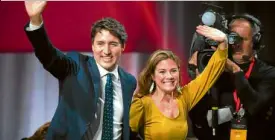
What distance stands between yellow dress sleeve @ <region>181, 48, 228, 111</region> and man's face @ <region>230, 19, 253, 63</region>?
29 cm

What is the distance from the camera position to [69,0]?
8.29 feet

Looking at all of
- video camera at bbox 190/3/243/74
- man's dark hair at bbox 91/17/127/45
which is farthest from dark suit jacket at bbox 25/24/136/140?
video camera at bbox 190/3/243/74

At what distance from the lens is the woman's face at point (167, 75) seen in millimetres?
1934

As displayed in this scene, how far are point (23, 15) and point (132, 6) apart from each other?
0.67 metres

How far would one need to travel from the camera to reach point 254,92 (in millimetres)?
2176

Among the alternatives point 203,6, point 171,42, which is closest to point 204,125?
point 171,42

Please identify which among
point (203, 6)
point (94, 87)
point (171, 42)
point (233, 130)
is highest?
point (203, 6)

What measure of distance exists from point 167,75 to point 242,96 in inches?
19.8

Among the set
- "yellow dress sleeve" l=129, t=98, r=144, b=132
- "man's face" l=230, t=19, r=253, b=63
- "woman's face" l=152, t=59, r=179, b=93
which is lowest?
"yellow dress sleeve" l=129, t=98, r=144, b=132

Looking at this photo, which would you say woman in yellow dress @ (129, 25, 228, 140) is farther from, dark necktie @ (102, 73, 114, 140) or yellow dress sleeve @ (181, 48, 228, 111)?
dark necktie @ (102, 73, 114, 140)

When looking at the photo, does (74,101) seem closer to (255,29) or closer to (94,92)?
(94,92)

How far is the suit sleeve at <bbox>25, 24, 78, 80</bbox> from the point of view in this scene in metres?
1.44

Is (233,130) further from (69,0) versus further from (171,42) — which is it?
(69,0)

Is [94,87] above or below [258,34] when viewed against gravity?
below
